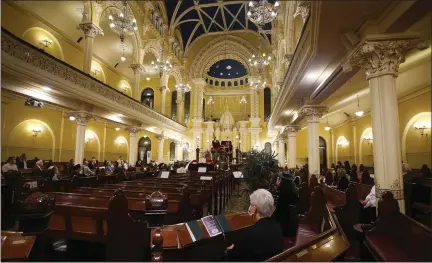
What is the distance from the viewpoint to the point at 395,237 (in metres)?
3.36

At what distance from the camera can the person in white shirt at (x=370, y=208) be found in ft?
16.6

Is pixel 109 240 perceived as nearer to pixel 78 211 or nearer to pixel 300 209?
pixel 78 211

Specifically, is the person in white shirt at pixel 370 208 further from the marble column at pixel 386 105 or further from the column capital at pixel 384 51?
the column capital at pixel 384 51

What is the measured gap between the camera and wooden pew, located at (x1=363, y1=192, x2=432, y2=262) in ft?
9.00

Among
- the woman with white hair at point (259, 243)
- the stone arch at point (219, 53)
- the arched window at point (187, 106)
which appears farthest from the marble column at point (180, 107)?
the woman with white hair at point (259, 243)

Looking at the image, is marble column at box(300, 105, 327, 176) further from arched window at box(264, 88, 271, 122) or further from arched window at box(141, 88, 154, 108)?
arched window at box(141, 88, 154, 108)

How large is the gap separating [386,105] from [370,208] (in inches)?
85.3

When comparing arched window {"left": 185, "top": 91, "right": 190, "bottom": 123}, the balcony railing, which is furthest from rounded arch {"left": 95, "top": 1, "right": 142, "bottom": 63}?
arched window {"left": 185, "top": 91, "right": 190, "bottom": 123}

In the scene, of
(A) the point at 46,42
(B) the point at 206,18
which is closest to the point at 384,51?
(A) the point at 46,42

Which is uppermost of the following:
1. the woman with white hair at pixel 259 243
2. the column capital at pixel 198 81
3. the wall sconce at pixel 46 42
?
the column capital at pixel 198 81

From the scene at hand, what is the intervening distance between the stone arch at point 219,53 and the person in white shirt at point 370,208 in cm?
2283

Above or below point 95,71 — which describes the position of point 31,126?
below

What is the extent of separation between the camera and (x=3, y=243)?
211 cm

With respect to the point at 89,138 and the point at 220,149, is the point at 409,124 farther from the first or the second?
the point at 89,138
